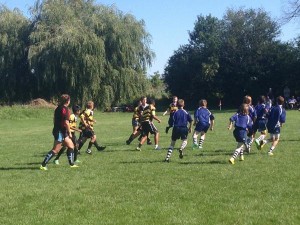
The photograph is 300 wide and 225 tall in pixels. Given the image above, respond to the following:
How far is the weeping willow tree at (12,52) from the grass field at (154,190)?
103ft

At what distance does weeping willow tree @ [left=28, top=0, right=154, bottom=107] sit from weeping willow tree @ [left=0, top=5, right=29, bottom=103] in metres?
1.63

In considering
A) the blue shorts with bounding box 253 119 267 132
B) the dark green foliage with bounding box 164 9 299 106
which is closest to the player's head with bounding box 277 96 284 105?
the blue shorts with bounding box 253 119 267 132

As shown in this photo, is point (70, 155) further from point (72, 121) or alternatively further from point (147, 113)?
point (147, 113)

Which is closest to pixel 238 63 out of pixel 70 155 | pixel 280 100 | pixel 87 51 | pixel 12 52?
→ pixel 87 51

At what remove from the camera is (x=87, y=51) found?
42125mm

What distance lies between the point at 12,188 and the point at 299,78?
5401 centimetres

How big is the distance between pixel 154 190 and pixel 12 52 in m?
38.6

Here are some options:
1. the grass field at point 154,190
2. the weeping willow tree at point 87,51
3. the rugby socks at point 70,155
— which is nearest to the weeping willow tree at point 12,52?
the weeping willow tree at point 87,51

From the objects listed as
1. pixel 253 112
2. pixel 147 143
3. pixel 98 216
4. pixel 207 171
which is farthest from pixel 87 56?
pixel 98 216

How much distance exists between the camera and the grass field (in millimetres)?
7145

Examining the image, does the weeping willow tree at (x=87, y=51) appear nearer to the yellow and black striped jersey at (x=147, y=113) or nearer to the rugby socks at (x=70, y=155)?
the yellow and black striped jersey at (x=147, y=113)

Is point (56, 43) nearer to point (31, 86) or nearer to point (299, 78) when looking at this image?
point (31, 86)

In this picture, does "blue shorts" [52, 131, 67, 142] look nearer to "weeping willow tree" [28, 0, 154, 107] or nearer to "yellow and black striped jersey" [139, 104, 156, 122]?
"yellow and black striped jersey" [139, 104, 156, 122]

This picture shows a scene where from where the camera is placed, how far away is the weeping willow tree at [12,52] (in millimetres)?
44656
